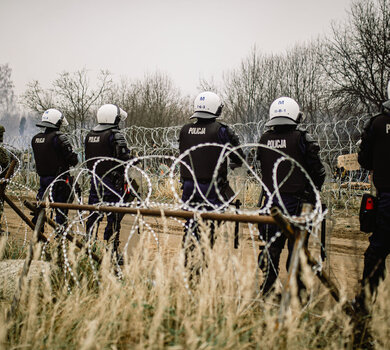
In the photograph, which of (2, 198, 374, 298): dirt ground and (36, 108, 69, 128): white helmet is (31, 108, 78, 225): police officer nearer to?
(36, 108, 69, 128): white helmet

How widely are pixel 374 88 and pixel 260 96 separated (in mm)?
7675

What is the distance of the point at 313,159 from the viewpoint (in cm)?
350

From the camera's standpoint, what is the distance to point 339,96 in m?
16.3

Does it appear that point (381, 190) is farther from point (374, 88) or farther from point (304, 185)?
point (374, 88)

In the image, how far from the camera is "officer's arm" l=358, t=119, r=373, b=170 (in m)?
3.17

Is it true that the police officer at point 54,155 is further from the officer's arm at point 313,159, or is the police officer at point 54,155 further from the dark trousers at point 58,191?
the officer's arm at point 313,159

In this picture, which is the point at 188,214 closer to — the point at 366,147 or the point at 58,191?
the point at 366,147

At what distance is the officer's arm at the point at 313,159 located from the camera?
11.4ft

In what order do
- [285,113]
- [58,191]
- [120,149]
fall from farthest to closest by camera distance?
[58,191]
[120,149]
[285,113]

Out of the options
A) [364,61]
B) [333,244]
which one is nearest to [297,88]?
[364,61]

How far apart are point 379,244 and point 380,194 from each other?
0.42m

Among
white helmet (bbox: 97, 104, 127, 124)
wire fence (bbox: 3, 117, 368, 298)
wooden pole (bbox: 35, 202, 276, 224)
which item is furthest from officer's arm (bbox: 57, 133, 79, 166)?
wooden pole (bbox: 35, 202, 276, 224)

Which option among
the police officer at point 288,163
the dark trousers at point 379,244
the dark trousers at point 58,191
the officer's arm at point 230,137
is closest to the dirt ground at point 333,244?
the dark trousers at point 379,244

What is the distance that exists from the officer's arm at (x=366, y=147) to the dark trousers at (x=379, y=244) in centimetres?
34
